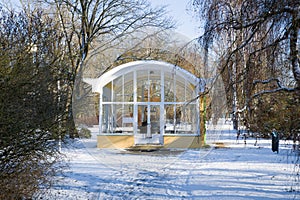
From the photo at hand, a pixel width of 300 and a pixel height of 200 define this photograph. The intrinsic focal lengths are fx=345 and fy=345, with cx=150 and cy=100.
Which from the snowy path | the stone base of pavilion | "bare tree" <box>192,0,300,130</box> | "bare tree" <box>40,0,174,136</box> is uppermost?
"bare tree" <box>40,0,174,136</box>

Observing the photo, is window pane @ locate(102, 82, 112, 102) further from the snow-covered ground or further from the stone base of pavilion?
the snow-covered ground

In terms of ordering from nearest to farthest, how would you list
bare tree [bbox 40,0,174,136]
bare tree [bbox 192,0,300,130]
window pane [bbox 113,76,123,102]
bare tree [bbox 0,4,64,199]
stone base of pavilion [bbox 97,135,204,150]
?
bare tree [bbox 192,0,300,130], bare tree [bbox 0,4,64,199], stone base of pavilion [bbox 97,135,204,150], window pane [bbox 113,76,123,102], bare tree [bbox 40,0,174,136]

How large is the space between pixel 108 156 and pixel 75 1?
Answer: 9670 millimetres

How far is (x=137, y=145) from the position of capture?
15.2m

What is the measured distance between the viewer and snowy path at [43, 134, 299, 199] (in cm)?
655

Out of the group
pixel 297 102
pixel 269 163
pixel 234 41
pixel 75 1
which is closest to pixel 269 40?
pixel 234 41

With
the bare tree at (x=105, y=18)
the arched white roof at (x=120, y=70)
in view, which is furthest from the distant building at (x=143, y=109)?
the bare tree at (x=105, y=18)

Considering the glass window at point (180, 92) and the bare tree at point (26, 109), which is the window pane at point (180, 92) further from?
the bare tree at point (26, 109)

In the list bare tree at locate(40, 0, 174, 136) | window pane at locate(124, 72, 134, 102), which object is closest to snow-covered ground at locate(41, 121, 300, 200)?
window pane at locate(124, 72, 134, 102)

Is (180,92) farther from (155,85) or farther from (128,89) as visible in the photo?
(128,89)

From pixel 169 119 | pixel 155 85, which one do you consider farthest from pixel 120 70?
pixel 169 119

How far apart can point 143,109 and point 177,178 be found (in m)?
7.59

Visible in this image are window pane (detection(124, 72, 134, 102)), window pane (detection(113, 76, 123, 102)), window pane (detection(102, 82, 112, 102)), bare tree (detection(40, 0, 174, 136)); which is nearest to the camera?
window pane (detection(102, 82, 112, 102))

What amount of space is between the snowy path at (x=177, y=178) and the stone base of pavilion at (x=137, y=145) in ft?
7.39
